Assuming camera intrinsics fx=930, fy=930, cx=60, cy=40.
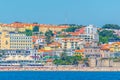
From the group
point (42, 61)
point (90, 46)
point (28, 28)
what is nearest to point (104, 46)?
point (90, 46)

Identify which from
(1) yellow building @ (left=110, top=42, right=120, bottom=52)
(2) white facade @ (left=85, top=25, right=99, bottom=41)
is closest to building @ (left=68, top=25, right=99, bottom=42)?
(2) white facade @ (left=85, top=25, right=99, bottom=41)

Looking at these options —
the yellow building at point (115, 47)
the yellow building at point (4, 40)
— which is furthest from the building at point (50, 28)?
the yellow building at point (115, 47)

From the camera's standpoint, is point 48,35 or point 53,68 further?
point 48,35

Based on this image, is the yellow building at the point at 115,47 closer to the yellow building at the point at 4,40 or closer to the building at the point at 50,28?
the yellow building at the point at 4,40

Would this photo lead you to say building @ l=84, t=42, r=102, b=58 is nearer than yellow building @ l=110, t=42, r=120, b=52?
Yes

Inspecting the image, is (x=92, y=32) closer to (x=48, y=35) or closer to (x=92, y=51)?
(x=48, y=35)

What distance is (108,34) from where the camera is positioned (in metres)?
128

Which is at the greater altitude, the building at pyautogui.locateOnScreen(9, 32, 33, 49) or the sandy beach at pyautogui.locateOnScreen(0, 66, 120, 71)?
the building at pyautogui.locateOnScreen(9, 32, 33, 49)

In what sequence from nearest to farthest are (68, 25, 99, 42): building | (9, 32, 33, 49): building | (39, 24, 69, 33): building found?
(9, 32, 33, 49): building → (68, 25, 99, 42): building → (39, 24, 69, 33): building

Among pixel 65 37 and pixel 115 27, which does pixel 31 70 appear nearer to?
pixel 65 37

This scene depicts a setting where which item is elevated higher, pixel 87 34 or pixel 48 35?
pixel 87 34

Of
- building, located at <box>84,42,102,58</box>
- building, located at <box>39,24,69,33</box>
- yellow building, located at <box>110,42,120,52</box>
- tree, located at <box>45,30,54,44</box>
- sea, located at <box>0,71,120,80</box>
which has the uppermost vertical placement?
building, located at <box>39,24,69,33</box>

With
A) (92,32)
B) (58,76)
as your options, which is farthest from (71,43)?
(58,76)

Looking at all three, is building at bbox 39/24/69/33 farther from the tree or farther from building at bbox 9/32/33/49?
building at bbox 9/32/33/49
